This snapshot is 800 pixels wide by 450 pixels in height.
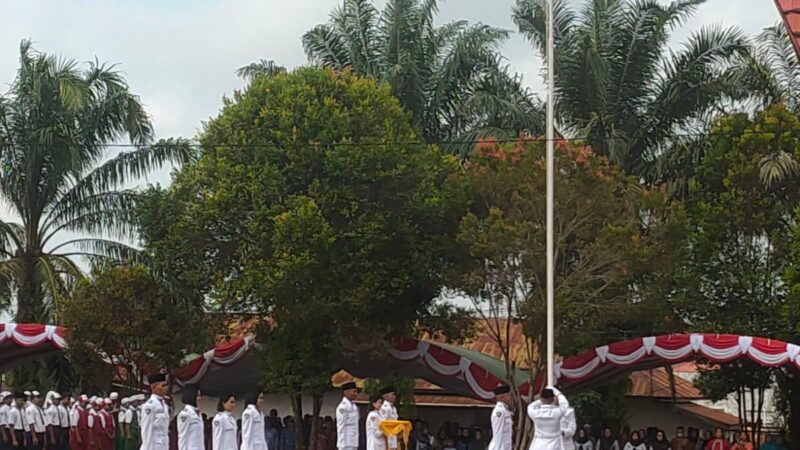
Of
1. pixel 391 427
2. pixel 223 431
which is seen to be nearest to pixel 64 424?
pixel 223 431

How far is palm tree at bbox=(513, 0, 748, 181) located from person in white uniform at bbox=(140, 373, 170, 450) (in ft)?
52.6

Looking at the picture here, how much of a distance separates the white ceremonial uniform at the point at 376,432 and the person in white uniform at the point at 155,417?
12.3ft

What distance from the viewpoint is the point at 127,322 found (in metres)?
28.9

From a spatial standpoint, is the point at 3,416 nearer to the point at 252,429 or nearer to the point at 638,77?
the point at 252,429

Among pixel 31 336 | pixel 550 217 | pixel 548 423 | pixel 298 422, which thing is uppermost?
pixel 550 217

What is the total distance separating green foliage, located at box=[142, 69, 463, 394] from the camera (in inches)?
1081

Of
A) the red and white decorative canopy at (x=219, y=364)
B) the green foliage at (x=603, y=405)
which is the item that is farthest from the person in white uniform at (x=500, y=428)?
the green foliage at (x=603, y=405)

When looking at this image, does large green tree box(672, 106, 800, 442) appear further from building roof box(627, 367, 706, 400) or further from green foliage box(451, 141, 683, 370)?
building roof box(627, 367, 706, 400)

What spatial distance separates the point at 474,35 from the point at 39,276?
1295 cm

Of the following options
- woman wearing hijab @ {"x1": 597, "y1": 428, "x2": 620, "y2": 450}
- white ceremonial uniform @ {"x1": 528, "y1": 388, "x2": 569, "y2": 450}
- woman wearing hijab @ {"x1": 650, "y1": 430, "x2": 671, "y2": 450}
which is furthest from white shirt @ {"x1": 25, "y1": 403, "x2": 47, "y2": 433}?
white ceremonial uniform @ {"x1": 528, "y1": 388, "x2": 569, "y2": 450}

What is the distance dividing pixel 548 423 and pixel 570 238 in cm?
1099

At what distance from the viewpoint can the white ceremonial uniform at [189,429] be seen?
18.5 meters

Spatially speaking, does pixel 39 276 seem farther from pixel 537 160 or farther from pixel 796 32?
pixel 796 32

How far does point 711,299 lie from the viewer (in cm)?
2881
